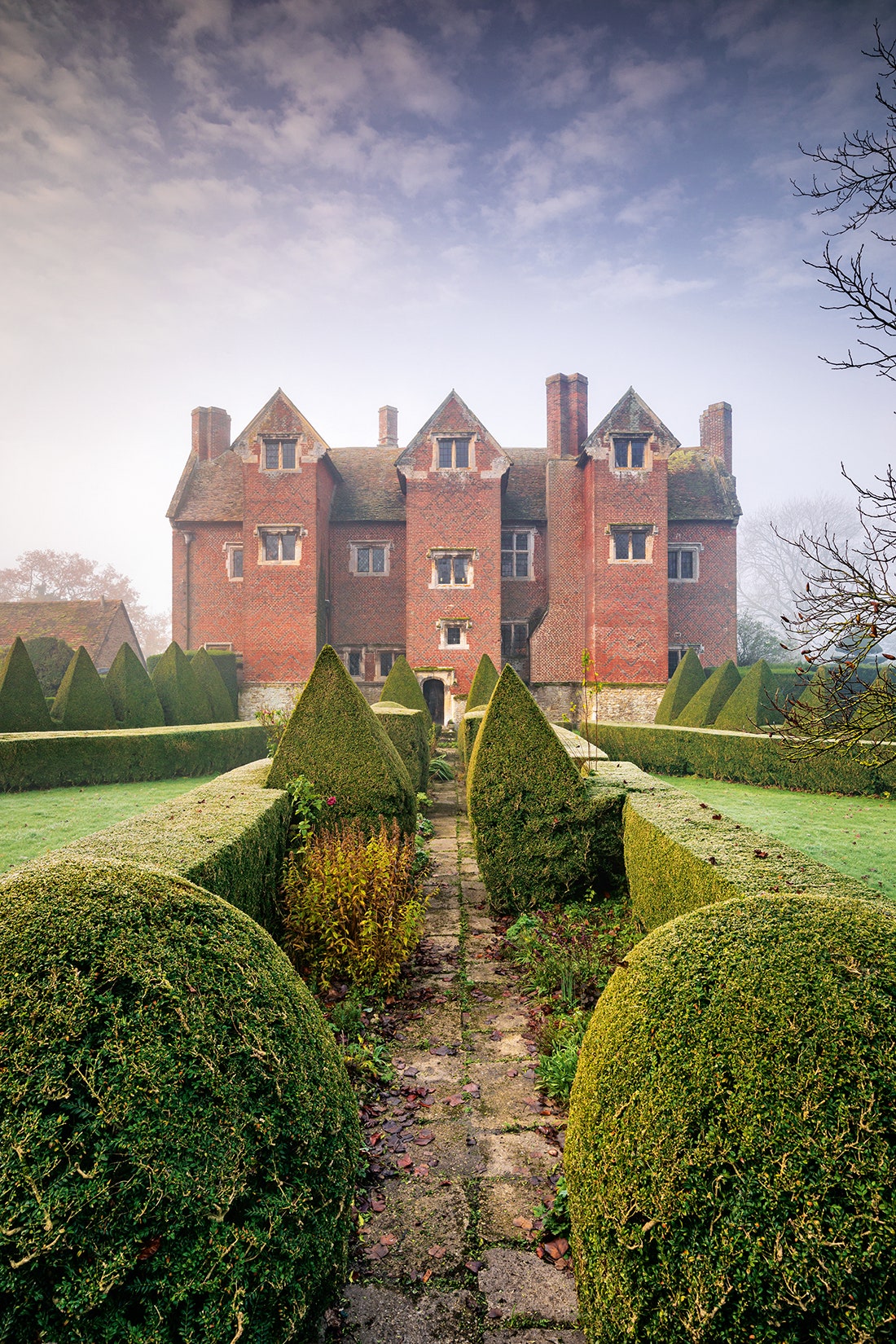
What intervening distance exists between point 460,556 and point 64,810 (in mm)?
17644

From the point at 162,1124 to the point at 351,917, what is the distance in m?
3.62

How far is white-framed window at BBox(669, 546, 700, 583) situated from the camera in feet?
92.0

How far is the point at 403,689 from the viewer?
17.4 metres

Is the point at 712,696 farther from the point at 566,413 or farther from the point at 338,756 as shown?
the point at 566,413

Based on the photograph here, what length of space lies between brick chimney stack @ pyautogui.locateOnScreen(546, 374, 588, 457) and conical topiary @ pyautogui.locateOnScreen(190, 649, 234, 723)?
630 inches

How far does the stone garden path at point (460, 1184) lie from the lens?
2348 millimetres

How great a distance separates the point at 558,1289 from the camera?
2.46m

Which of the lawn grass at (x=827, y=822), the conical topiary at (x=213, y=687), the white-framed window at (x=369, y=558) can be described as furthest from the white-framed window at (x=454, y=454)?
the lawn grass at (x=827, y=822)

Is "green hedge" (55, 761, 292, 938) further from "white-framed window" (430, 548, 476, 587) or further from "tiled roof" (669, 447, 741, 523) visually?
"tiled roof" (669, 447, 741, 523)

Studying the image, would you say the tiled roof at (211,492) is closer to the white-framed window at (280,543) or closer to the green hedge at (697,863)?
the white-framed window at (280,543)

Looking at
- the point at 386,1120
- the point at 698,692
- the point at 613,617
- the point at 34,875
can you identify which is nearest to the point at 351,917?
the point at 386,1120

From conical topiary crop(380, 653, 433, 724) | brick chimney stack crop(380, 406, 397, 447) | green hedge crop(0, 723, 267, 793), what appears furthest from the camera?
brick chimney stack crop(380, 406, 397, 447)

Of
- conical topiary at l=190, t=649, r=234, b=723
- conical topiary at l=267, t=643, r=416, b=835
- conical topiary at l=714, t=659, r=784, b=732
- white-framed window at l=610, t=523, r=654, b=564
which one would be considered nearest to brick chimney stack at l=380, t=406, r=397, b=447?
white-framed window at l=610, t=523, r=654, b=564

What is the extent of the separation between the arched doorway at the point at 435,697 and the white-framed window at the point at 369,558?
536cm
